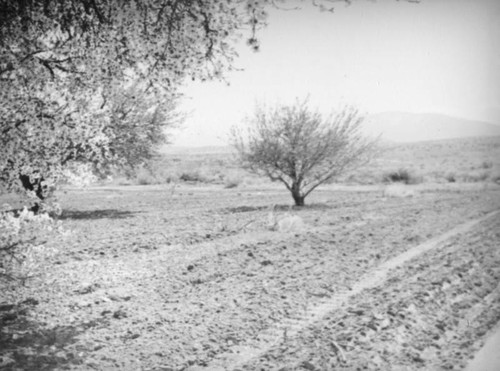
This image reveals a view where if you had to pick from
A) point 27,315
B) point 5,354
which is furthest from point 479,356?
point 27,315

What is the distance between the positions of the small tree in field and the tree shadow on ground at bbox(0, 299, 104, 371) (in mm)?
13185

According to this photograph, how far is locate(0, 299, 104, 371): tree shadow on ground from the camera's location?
430 cm

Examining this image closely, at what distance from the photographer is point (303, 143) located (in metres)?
17.9

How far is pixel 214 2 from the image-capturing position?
13.7 ft

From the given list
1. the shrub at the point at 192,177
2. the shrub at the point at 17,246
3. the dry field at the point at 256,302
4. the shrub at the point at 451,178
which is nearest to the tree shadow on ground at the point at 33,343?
the dry field at the point at 256,302

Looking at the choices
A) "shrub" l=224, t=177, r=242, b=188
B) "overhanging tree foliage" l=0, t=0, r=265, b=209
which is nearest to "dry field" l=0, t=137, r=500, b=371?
"overhanging tree foliage" l=0, t=0, r=265, b=209

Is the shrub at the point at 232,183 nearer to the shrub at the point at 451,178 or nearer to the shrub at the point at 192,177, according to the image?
the shrub at the point at 192,177

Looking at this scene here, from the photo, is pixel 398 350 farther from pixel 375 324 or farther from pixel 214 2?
pixel 214 2

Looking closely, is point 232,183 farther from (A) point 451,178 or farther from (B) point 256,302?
(B) point 256,302

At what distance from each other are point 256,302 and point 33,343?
9.42 ft

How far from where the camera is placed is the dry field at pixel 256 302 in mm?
4574

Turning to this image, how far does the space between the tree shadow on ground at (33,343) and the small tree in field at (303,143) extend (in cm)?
1318

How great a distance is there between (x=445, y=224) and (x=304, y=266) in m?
6.64

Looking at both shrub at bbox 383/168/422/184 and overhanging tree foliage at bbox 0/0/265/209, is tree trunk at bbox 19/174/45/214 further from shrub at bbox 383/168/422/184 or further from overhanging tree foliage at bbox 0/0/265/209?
shrub at bbox 383/168/422/184
